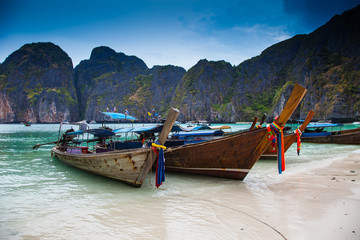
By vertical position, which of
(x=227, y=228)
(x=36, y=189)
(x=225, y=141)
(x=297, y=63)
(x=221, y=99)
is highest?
(x=297, y=63)

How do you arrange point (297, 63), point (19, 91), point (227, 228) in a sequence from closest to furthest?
1. point (227, 228)
2. point (297, 63)
3. point (19, 91)

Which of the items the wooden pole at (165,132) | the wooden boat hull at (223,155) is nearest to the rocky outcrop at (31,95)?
the wooden boat hull at (223,155)

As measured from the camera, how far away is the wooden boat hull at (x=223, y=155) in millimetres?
7258

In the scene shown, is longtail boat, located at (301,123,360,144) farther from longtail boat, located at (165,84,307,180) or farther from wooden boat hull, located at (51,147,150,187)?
wooden boat hull, located at (51,147,150,187)

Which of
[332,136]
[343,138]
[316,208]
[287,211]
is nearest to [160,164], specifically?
[287,211]

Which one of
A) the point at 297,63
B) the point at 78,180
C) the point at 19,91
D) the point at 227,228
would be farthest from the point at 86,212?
the point at 19,91

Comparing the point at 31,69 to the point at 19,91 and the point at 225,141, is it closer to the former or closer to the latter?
the point at 19,91

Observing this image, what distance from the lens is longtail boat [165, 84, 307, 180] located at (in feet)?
23.6

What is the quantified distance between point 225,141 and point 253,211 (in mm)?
2783

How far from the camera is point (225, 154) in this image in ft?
25.2

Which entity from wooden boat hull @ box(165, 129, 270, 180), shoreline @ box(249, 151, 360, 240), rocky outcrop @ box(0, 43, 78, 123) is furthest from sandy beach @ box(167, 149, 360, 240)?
rocky outcrop @ box(0, 43, 78, 123)

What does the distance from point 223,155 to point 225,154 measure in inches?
3.6

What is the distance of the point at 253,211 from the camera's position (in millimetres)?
5223

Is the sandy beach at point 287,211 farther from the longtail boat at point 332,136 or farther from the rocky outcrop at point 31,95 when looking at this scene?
the rocky outcrop at point 31,95
